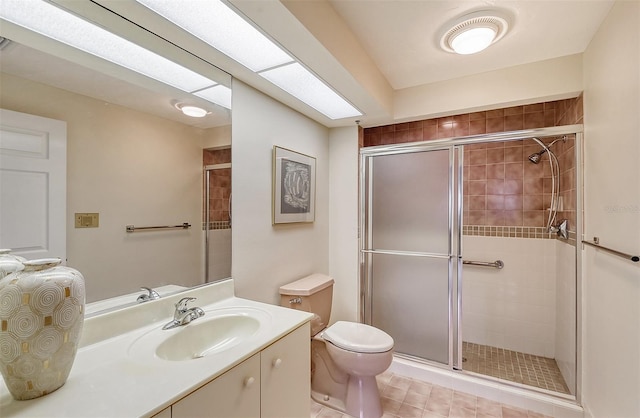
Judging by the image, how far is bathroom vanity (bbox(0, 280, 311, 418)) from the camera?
74cm

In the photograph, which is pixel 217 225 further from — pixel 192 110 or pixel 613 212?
pixel 613 212

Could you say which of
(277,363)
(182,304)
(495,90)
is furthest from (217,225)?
(495,90)

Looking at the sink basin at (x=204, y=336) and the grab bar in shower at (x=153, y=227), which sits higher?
the grab bar in shower at (x=153, y=227)

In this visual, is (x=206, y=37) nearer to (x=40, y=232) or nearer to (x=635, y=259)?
(x=40, y=232)

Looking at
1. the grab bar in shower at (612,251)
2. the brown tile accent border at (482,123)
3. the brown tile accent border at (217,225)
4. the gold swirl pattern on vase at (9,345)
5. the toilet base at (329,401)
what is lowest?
the toilet base at (329,401)

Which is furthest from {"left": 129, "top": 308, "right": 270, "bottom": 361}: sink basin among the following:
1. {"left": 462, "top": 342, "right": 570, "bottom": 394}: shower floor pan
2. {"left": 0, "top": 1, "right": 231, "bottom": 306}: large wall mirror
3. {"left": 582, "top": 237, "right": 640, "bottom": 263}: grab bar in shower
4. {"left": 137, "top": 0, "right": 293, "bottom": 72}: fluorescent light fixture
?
{"left": 462, "top": 342, "right": 570, "bottom": 394}: shower floor pan

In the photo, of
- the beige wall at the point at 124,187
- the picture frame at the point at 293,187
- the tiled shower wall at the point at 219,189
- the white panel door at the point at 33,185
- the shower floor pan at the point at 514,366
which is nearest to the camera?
the white panel door at the point at 33,185

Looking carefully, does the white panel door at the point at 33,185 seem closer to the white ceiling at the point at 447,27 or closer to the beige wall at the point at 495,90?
the white ceiling at the point at 447,27

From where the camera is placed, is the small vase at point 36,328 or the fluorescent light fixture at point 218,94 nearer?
the small vase at point 36,328

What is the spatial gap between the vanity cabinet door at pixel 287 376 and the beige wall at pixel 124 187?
2.10 ft

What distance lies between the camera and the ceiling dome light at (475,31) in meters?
1.46

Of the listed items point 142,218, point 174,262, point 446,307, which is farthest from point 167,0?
point 446,307

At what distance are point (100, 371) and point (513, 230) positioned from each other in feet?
10.00

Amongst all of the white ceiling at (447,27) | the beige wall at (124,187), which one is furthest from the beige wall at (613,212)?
the beige wall at (124,187)
